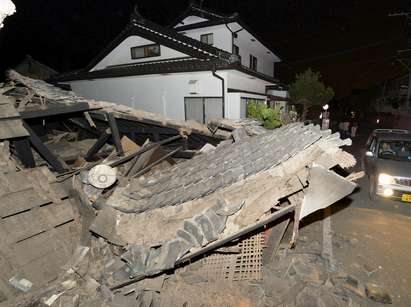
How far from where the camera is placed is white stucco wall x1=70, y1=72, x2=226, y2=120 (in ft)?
45.4

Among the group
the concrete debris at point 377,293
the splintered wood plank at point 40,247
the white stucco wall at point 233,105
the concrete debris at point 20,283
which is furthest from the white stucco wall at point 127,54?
the concrete debris at point 377,293

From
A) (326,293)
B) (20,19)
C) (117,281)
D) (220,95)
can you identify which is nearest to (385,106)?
(220,95)

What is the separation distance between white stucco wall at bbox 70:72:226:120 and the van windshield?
8168 millimetres

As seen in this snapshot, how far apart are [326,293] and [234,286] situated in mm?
1706

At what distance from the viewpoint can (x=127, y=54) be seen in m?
17.2

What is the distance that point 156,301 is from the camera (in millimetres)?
3936

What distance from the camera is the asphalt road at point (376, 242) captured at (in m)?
4.95

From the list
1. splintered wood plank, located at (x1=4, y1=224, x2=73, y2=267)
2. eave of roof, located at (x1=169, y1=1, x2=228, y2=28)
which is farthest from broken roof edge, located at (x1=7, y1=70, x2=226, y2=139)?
eave of roof, located at (x1=169, y1=1, x2=228, y2=28)

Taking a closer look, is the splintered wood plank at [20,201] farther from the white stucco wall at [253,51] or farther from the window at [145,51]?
the white stucco wall at [253,51]

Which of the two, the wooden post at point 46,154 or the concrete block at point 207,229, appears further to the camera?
the wooden post at point 46,154

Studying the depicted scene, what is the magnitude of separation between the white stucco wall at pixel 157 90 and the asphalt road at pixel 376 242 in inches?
353

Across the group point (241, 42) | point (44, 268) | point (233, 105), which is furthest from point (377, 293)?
point (241, 42)

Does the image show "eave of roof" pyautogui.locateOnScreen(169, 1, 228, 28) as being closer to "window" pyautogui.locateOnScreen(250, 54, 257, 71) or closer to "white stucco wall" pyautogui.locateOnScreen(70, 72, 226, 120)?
"window" pyautogui.locateOnScreen(250, 54, 257, 71)

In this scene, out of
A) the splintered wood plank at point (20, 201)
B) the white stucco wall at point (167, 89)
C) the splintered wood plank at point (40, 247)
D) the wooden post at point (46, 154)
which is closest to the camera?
the splintered wood plank at point (40, 247)
